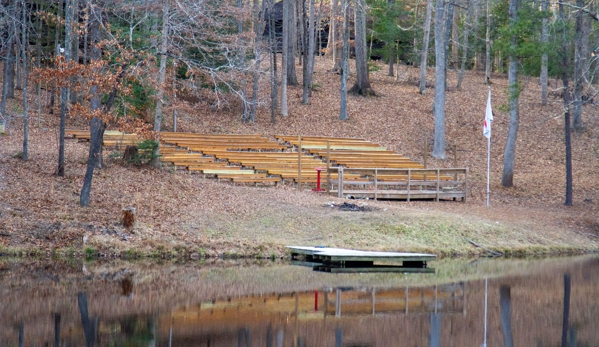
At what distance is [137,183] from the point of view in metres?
22.2

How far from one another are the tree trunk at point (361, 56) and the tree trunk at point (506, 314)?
26798 mm

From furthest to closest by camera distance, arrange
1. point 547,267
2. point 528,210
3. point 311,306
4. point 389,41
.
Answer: point 389,41
point 528,210
point 547,267
point 311,306

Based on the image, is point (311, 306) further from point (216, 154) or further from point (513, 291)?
point (216, 154)

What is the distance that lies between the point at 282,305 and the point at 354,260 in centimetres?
504

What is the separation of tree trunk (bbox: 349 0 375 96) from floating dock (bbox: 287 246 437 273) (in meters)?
23.8

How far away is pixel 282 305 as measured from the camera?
1316 cm

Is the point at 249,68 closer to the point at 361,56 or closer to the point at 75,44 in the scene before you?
the point at 75,44

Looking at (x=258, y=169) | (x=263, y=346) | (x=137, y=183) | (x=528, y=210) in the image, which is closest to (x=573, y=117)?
(x=528, y=210)

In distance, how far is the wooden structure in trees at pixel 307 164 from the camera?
25.2 meters

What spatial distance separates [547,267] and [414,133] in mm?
18453

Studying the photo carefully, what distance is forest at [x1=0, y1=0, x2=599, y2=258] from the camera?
2073cm

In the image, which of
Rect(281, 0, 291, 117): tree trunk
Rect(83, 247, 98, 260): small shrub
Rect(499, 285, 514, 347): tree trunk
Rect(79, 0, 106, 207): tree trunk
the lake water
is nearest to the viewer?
the lake water

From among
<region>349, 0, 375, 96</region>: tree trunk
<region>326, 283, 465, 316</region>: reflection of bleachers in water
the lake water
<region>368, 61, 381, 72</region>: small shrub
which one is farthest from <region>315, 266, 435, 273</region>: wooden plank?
<region>368, 61, 381, 72</region>: small shrub

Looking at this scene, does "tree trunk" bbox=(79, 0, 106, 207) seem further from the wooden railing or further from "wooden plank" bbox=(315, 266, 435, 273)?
the wooden railing
